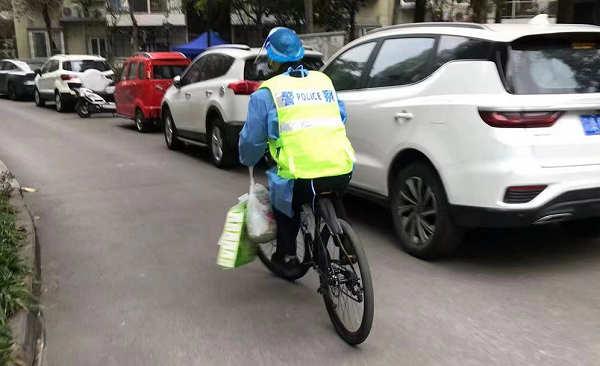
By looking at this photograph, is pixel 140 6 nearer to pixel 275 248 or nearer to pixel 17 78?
pixel 17 78

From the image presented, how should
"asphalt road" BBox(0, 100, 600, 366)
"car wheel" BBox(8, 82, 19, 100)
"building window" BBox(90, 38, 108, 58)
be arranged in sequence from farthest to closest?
"building window" BBox(90, 38, 108, 58) → "car wheel" BBox(8, 82, 19, 100) → "asphalt road" BBox(0, 100, 600, 366)

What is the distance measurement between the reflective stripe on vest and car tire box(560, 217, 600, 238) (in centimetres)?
286

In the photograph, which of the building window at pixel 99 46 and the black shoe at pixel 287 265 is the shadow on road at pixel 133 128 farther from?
the building window at pixel 99 46

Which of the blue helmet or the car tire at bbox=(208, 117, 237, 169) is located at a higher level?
the blue helmet

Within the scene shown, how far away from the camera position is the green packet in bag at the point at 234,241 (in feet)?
12.7

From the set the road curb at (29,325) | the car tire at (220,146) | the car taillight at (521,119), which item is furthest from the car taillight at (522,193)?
the car tire at (220,146)

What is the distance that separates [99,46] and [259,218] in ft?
119

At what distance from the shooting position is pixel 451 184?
14.5 ft

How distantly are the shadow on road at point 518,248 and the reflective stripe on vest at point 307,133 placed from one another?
71.1 inches

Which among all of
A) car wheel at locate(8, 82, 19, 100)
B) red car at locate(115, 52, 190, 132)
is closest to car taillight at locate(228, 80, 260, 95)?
red car at locate(115, 52, 190, 132)

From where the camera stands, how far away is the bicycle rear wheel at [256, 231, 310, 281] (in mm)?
4031

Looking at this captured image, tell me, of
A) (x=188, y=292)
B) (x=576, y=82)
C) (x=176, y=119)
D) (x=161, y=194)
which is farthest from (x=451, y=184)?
(x=176, y=119)

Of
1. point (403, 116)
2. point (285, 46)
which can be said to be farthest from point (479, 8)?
point (285, 46)

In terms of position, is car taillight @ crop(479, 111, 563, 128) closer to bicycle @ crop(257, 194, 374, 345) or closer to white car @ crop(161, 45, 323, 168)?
bicycle @ crop(257, 194, 374, 345)
